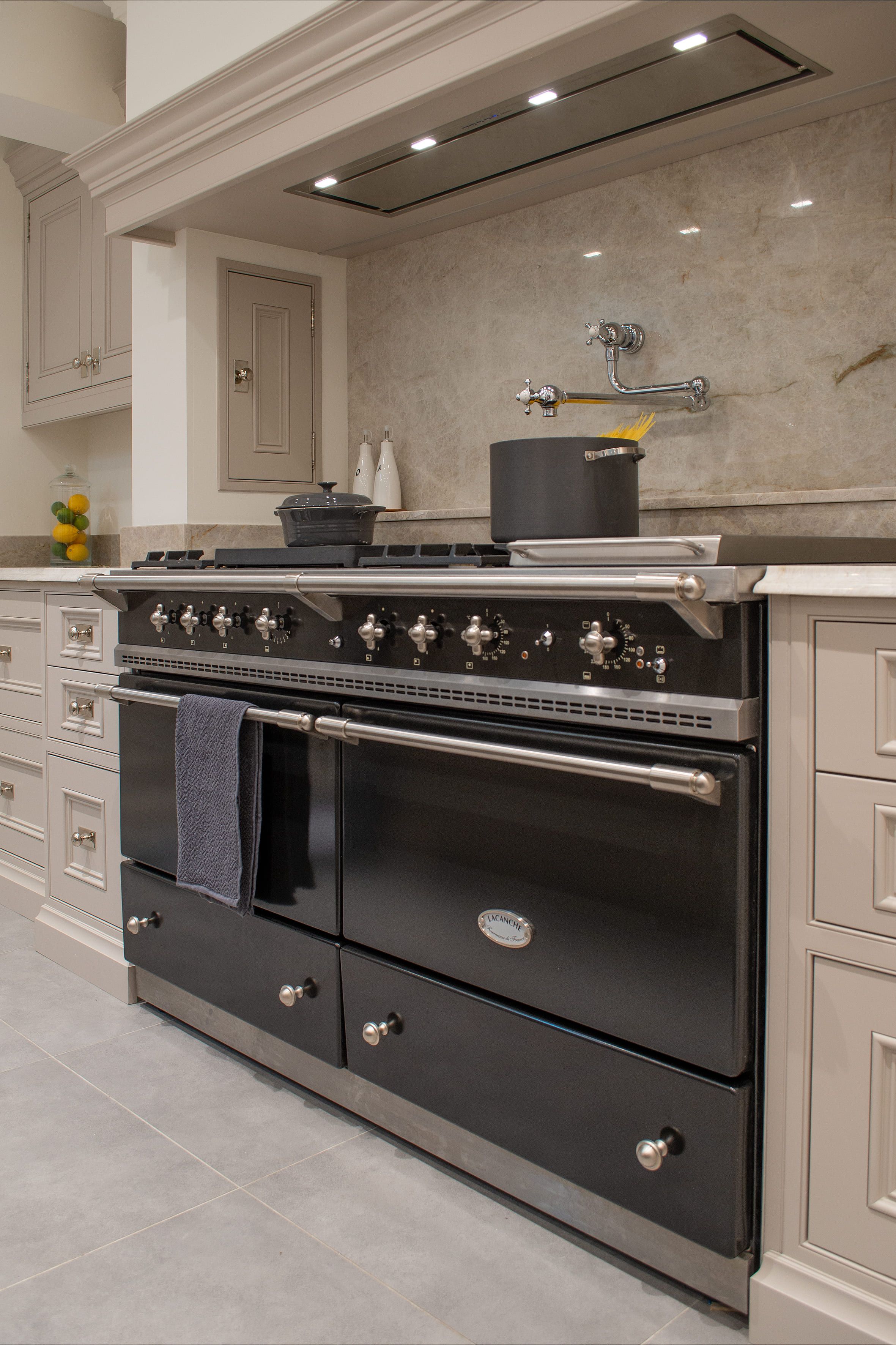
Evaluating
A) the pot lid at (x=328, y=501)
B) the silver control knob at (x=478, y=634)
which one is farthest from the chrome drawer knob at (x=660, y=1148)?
the pot lid at (x=328, y=501)

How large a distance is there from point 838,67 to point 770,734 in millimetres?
1093

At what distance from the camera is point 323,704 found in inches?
63.4

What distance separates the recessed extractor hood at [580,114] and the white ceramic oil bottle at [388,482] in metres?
0.55

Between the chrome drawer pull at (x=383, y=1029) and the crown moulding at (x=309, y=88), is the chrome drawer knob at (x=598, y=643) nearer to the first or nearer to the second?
the chrome drawer pull at (x=383, y=1029)

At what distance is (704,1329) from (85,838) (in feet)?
5.47

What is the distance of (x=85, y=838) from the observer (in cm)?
234

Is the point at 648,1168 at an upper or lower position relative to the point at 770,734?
lower

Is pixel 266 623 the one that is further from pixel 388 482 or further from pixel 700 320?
pixel 700 320

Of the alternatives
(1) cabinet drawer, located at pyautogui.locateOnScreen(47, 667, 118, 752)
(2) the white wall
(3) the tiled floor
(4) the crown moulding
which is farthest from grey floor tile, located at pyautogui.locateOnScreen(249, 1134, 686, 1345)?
(2) the white wall

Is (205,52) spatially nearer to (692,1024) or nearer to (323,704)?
(323,704)

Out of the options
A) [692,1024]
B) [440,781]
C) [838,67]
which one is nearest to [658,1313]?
[692,1024]

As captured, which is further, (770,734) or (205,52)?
(205,52)

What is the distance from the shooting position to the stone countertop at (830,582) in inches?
39.3

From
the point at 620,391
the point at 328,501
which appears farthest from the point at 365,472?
the point at 620,391
